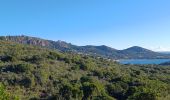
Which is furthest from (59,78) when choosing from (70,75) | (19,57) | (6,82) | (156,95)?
(156,95)

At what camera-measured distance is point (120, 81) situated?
87.8 meters

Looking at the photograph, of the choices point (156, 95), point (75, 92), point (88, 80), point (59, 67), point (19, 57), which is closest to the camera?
point (156, 95)

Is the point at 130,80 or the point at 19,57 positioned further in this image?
the point at 19,57

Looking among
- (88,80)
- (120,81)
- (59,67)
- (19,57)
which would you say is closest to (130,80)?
(120,81)

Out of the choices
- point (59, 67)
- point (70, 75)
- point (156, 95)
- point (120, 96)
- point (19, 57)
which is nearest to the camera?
point (156, 95)

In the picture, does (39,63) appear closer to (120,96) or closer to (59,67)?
(59,67)

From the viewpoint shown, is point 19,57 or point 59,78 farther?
point 19,57

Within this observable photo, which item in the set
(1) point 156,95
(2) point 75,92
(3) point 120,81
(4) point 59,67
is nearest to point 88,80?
(3) point 120,81

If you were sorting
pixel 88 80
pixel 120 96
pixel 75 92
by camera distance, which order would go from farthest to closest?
pixel 88 80, pixel 120 96, pixel 75 92

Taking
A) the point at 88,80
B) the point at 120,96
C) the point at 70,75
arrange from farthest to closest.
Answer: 1. the point at 70,75
2. the point at 88,80
3. the point at 120,96

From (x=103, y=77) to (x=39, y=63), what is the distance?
19.5 metres

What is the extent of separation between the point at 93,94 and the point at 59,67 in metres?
33.2

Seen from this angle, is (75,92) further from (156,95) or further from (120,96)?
(156,95)

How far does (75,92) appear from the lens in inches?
2867
